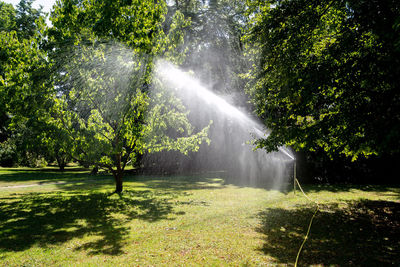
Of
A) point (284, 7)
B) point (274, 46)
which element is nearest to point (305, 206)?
point (274, 46)

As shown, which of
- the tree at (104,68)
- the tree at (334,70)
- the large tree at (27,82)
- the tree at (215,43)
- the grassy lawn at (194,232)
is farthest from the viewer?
the tree at (215,43)

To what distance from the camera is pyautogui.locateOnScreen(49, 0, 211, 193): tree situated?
28.2ft

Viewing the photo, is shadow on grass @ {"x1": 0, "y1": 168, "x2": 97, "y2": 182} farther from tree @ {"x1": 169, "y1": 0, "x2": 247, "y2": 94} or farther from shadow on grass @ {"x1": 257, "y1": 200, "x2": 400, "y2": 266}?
shadow on grass @ {"x1": 257, "y1": 200, "x2": 400, "y2": 266}

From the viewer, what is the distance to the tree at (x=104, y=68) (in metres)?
8.60

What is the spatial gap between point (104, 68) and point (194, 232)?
6.85m

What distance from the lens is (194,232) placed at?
6.00 meters

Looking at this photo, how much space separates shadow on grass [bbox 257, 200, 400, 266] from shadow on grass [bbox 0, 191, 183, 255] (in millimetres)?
3363

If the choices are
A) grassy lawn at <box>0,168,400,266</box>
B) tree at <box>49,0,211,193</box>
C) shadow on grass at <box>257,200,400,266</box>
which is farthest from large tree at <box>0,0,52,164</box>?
shadow on grass at <box>257,200,400,266</box>

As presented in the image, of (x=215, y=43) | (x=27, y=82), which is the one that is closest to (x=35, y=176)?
(x=27, y=82)

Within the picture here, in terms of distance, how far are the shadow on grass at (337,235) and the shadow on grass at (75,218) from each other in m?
3.36

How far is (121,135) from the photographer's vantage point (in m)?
8.94

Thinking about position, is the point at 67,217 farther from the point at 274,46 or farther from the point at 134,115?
the point at 274,46

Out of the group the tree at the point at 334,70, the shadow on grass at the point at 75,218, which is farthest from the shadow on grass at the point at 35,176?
the tree at the point at 334,70

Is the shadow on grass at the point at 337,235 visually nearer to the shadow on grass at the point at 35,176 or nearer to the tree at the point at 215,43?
the tree at the point at 215,43
